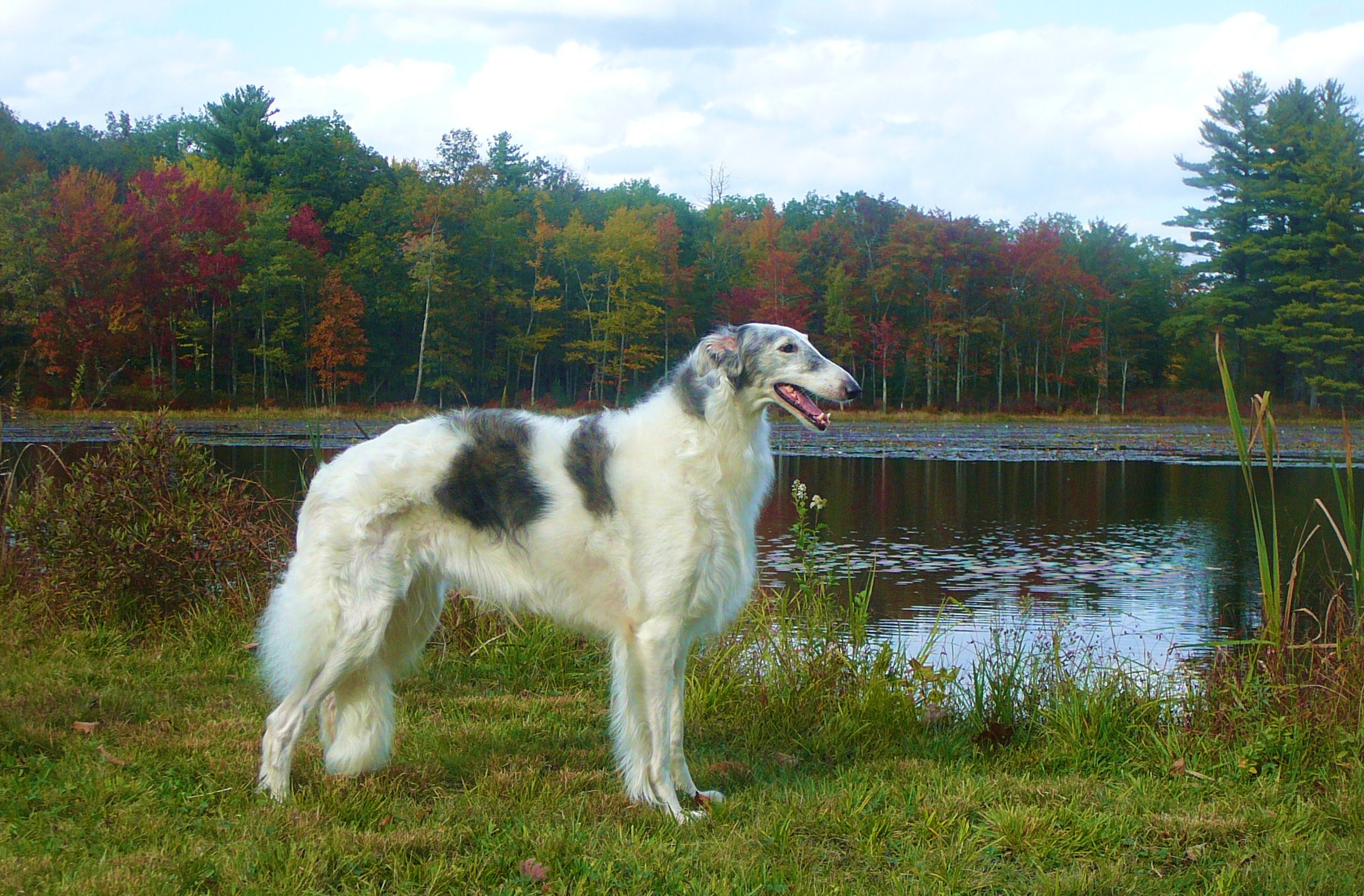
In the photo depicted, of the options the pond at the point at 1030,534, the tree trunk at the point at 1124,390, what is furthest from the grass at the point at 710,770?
the tree trunk at the point at 1124,390

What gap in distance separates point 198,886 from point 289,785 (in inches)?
37.1

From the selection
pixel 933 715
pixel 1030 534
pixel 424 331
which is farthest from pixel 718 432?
pixel 424 331

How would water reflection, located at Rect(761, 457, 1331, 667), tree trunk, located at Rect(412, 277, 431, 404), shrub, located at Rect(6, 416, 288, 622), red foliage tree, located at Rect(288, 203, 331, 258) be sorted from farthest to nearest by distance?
→ 1. red foliage tree, located at Rect(288, 203, 331, 258)
2. tree trunk, located at Rect(412, 277, 431, 404)
3. water reflection, located at Rect(761, 457, 1331, 667)
4. shrub, located at Rect(6, 416, 288, 622)

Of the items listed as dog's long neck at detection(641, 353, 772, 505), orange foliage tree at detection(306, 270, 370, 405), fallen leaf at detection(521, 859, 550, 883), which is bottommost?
fallen leaf at detection(521, 859, 550, 883)

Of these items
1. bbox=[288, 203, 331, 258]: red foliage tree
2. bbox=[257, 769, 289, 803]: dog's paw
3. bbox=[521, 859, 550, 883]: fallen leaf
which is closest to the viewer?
bbox=[521, 859, 550, 883]: fallen leaf

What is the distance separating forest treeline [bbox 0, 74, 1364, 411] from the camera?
45.6 m

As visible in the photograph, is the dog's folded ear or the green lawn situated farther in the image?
the dog's folded ear

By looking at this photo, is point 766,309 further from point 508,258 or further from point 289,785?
point 289,785

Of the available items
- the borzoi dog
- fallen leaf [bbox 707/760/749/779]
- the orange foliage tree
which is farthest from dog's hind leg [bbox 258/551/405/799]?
the orange foliage tree

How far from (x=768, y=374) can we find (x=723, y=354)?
0.22 meters

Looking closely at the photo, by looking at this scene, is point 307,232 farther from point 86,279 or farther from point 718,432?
point 718,432

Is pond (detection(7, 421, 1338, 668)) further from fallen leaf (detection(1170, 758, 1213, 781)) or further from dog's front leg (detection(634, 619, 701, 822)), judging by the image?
dog's front leg (detection(634, 619, 701, 822))

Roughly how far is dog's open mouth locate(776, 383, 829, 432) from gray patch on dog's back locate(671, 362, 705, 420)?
0.34 m

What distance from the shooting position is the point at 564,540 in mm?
4707
